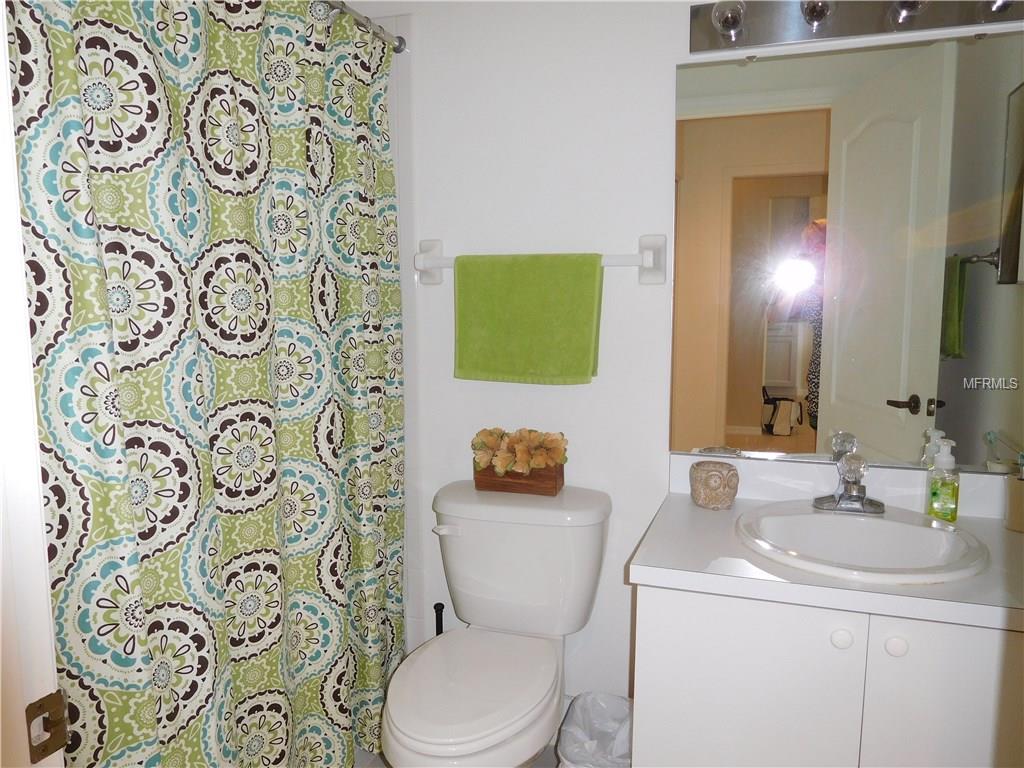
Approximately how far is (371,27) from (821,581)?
172cm

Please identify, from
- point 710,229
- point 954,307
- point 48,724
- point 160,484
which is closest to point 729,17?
point 710,229

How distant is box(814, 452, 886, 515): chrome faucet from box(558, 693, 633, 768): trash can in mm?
770

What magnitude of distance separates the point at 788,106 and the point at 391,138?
1.14 m

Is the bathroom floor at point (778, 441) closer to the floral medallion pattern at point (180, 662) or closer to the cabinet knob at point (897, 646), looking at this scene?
the cabinet knob at point (897, 646)

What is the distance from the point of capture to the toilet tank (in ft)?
5.51

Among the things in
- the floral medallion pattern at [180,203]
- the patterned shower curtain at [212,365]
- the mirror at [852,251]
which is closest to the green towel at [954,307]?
the mirror at [852,251]

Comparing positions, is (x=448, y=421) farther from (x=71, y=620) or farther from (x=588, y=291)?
(x=71, y=620)

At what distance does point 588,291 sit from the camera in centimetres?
172

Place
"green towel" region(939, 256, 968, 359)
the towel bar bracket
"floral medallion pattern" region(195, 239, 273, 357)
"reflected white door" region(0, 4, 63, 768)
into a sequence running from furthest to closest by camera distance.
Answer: the towel bar bracket → "green towel" region(939, 256, 968, 359) → "floral medallion pattern" region(195, 239, 273, 357) → "reflected white door" region(0, 4, 63, 768)

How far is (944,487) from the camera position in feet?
4.85

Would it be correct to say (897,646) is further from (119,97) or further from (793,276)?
(119,97)

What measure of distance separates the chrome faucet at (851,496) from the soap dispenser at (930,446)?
0.15 m

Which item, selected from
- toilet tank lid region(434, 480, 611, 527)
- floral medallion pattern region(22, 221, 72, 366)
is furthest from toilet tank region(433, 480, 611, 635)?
floral medallion pattern region(22, 221, 72, 366)

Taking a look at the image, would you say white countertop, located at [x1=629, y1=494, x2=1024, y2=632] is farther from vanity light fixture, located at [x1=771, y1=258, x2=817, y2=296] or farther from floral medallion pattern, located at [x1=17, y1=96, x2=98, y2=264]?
floral medallion pattern, located at [x1=17, y1=96, x2=98, y2=264]
